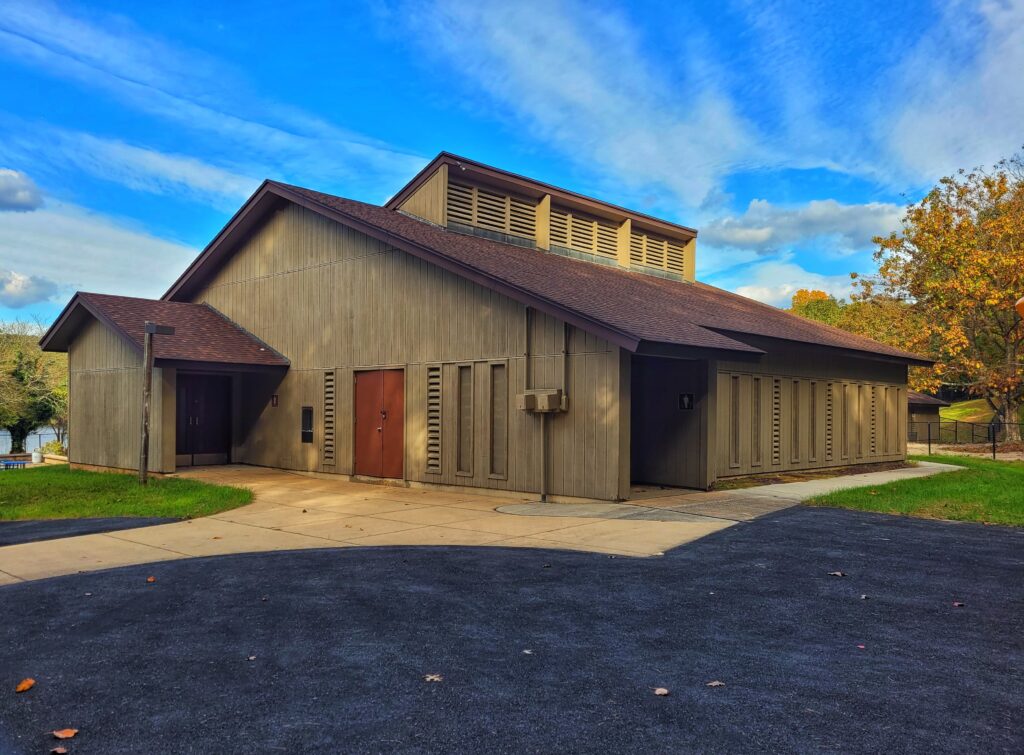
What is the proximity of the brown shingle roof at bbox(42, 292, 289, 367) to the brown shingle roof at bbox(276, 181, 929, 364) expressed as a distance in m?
3.90

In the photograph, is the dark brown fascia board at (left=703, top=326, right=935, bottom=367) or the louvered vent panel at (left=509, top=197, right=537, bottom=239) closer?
the dark brown fascia board at (left=703, top=326, right=935, bottom=367)

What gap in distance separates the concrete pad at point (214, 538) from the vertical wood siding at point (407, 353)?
4893mm

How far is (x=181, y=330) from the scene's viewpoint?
1889cm

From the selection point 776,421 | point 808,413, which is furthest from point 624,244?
point 776,421

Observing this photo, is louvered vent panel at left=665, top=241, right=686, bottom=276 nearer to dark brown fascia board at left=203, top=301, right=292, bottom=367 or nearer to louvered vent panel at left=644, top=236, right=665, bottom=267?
louvered vent panel at left=644, top=236, right=665, bottom=267

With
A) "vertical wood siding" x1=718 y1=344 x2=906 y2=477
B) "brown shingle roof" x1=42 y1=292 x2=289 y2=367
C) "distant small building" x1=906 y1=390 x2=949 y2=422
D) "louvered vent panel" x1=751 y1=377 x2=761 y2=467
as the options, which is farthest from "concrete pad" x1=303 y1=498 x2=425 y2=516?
"distant small building" x1=906 y1=390 x2=949 y2=422

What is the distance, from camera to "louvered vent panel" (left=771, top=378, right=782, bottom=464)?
17.8 m

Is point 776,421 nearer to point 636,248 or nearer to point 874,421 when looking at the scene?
point 874,421

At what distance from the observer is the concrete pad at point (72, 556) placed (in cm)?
789

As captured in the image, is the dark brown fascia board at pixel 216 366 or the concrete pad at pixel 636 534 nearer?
the concrete pad at pixel 636 534

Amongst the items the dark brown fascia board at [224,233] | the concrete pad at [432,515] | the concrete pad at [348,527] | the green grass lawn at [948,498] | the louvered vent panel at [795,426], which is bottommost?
the concrete pad at [348,527]

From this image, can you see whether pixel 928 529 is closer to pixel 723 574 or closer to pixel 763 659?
pixel 723 574

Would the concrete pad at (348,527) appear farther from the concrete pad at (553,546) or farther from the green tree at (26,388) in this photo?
the green tree at (26,388)

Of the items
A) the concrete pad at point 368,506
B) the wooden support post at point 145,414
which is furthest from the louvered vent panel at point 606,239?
the wooden support post at point 145,414
